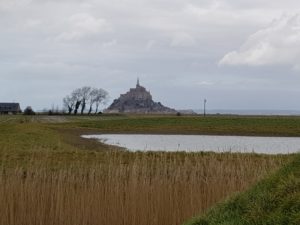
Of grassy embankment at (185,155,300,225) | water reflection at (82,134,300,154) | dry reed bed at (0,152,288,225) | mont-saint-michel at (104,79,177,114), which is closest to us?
grassy embankment at (185,155,300,225)

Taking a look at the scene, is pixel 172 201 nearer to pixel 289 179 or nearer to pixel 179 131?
pixel 289 179

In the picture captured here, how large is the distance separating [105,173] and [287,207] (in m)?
5.34

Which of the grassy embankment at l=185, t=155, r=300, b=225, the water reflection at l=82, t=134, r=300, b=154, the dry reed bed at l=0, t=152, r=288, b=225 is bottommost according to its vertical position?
the water reflection at l=82, t=134, r=300, b=154

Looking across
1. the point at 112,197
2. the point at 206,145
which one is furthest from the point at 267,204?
the point at 206,145

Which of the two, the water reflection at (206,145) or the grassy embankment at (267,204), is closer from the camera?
the grassy embankment at (267,204)

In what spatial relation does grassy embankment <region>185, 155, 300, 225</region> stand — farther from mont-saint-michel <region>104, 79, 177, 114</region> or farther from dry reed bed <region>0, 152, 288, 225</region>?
mont-saint-michel <region>104, 79, 177, 114</region>

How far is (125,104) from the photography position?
134 m

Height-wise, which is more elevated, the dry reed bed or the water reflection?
the dry reed bed

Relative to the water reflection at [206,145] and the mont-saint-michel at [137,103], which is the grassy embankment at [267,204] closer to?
the water reflection at [206,145]

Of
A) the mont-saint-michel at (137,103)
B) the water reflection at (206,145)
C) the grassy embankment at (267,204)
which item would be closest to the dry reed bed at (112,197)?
the grassy embankment at (267,204)

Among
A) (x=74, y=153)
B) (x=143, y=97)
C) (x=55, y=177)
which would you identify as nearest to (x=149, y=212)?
(x=55, y=177)

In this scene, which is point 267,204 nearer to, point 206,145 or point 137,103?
point 206,145

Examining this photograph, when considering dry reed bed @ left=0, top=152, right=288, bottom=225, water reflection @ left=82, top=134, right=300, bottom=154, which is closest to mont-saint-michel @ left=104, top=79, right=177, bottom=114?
water reflection @ left=82, top=134, right=300, bottom=154

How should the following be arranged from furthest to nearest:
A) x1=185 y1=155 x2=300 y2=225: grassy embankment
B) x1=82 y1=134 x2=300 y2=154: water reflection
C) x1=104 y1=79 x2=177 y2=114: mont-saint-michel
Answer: x1=104 y1=79 x2=177 y2=114: mont-saint-michel → x1=82 y1=134 x2=300 y2=154: water reflection → x1=185 y1=155 x2=300 y2=225: grassy embankment
